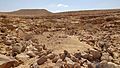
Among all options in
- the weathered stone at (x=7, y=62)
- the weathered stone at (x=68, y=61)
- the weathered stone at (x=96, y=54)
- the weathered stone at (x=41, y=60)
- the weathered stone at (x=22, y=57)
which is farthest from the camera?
the weathered stone at (x=22, y=57)

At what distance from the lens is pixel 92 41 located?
7.54 meters

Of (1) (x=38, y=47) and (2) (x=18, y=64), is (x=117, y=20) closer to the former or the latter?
(1) (x=38, y=47)

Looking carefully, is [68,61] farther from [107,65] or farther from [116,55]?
[116,55]

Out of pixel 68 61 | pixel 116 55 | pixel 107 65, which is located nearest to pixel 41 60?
pixel 68 61

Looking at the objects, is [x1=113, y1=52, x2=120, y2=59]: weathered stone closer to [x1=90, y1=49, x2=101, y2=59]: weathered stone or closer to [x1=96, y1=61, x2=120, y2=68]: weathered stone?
[x1=90, y1=49, x2=101, y2=59]: weathered stone

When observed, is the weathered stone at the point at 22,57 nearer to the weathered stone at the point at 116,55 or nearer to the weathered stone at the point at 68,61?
the weathered stone at the point at 68,61

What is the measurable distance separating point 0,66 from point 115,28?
720 centimetres

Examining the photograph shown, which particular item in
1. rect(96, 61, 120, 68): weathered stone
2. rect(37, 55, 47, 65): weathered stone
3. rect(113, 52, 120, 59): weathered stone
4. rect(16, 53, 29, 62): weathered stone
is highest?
rect(96, 61, 120, 68): weathered stone

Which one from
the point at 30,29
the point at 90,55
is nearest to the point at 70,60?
the point at 90,55

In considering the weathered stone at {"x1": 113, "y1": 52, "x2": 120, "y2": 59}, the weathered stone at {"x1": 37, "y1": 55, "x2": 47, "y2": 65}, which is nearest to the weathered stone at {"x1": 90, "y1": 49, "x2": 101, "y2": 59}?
the weathered stone at {"x1": 113, "y1": 52, "x2": 120, "y2": 59}

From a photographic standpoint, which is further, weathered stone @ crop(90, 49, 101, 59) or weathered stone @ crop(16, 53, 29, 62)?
weathered stone @ crop(16, 53, 29, 62)

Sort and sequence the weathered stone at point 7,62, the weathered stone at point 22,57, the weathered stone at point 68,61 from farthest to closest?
the weathered stone at point 22,57 < the weathered stone at point 7,62 < the weathered stone at point 68,61

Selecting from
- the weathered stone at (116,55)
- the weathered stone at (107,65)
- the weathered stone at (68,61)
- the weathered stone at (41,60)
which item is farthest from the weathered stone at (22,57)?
the weathered stone at (116,55)

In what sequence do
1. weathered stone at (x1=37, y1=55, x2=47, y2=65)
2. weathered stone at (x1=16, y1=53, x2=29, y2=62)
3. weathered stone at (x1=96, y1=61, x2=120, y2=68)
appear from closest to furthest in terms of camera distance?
weathered stone at (x1=96, y1=61, x2=120, y2=68), weathered stone at (x1=37, y1=55, x2=47, y2=65), weathered stone at (x1=16, y1=53, x2=29, y2=62)
